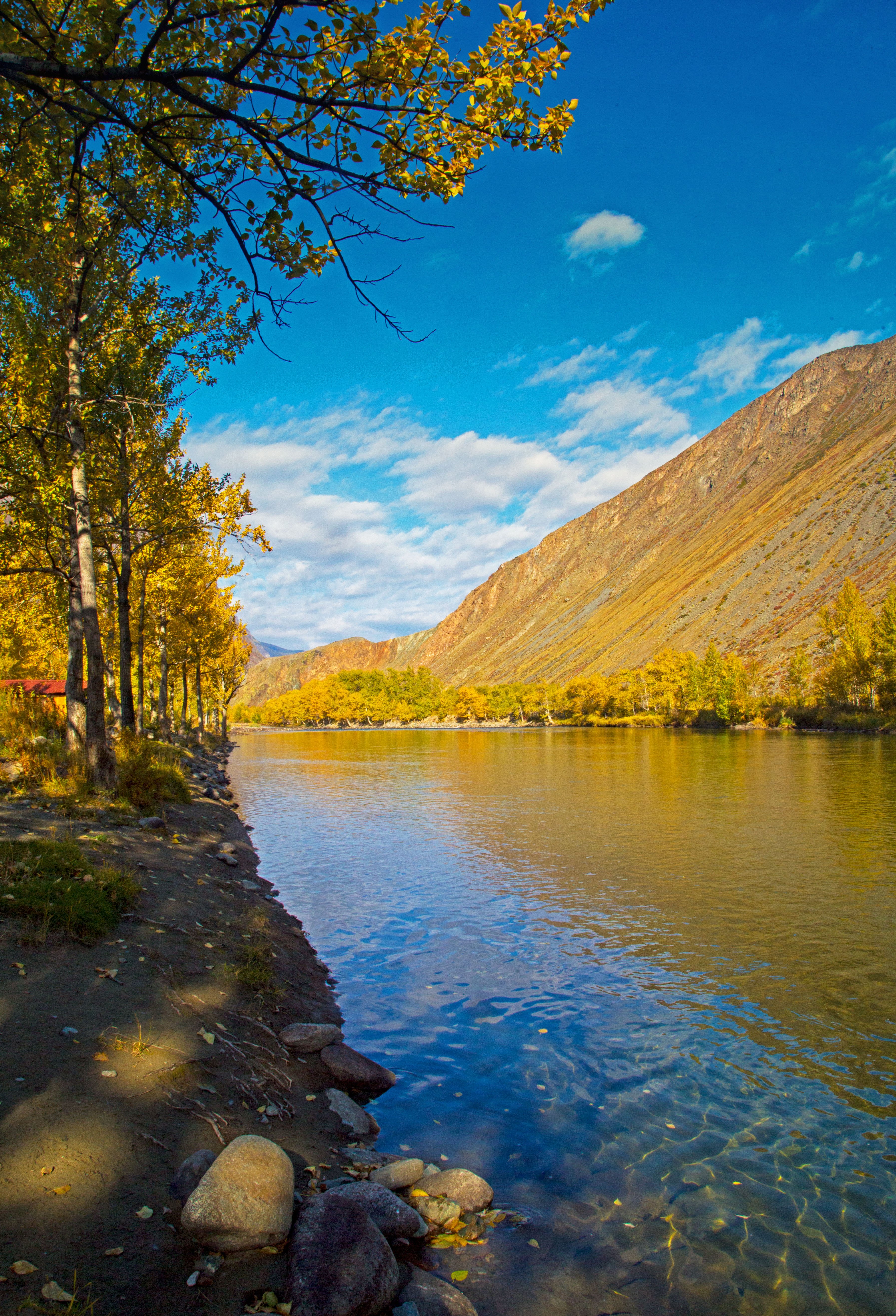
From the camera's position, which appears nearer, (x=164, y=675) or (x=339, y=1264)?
(x=339, y=1264)

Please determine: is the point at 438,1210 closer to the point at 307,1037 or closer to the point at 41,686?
the point at 307,1037

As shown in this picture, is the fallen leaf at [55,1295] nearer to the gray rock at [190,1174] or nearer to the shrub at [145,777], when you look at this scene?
the gray rock at [190,1174]

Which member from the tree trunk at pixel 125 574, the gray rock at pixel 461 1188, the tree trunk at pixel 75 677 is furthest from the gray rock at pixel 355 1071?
the tree trunk at pixel 125 574

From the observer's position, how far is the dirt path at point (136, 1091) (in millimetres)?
4441

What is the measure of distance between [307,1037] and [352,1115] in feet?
4.73

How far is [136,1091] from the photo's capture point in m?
6.13

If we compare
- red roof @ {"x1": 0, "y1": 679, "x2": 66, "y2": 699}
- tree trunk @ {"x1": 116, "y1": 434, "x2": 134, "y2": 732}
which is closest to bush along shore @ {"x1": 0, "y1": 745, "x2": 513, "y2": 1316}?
tree trunk @ {"x1": 116, "y1": 434, "x2": 134, "y2": 732}

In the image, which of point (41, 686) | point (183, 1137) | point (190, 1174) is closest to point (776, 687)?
point (41, 686)

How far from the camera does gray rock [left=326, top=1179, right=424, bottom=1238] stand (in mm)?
5492

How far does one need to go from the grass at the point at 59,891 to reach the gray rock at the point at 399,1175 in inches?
177

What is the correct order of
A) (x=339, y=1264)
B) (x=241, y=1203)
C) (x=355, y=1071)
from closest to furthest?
(x=339, y=1264), (x=241, y=1203), (x=355, y=1071)

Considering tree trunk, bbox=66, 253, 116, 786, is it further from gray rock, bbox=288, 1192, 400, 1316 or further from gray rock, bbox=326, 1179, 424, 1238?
gray rock, bbox=288, 1192, 400, 1316

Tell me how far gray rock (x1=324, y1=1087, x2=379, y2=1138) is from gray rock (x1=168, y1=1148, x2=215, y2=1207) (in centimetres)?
220

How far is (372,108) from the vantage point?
5523mm
